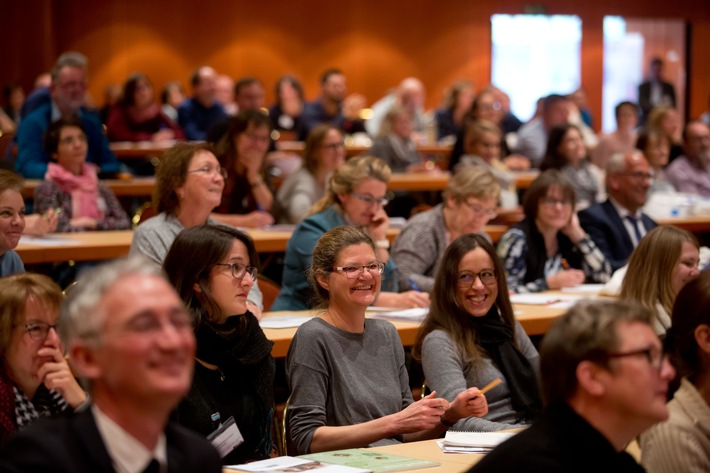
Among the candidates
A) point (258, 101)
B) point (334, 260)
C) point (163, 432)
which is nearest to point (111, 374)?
point (163, 432)

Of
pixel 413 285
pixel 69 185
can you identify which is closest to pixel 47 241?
pixel 69 185

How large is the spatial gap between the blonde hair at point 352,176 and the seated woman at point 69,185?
5.90 feet

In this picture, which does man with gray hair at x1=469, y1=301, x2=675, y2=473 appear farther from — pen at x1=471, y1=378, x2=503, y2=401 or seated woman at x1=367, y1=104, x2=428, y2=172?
seated woman at x1=367, y1=104, x2=428, y2=172

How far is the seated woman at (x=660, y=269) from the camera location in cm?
423

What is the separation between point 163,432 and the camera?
6.27 feet

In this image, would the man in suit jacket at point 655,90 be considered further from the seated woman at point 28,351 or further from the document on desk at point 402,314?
the seated woman at point 28,351

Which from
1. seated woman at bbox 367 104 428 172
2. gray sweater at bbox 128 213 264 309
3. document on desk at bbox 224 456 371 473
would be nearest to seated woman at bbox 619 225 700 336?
gray sweater at bbox 128 213 264 309

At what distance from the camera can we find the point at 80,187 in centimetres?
645

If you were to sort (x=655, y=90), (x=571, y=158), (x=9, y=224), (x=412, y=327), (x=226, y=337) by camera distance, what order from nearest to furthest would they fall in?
(x=226, y=337)
(x=9, y=224)
(x=412, y=327)
(x=571, y=158)
(x=655, y=90)

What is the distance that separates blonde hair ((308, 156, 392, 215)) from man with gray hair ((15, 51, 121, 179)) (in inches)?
109

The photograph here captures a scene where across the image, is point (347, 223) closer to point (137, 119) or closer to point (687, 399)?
point (687, 399)

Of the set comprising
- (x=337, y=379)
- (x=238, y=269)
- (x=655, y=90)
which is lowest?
(x=655, y=90)

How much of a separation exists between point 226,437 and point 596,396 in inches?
55.2

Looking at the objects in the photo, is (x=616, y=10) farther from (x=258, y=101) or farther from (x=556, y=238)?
(x=556, y=238)
